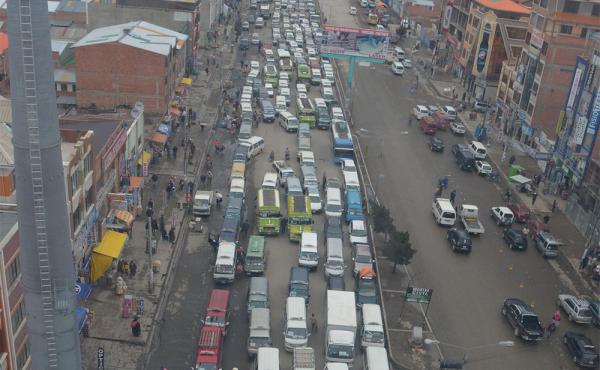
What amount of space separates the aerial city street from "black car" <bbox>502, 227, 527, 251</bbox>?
26 cm

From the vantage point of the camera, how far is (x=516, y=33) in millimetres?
77938

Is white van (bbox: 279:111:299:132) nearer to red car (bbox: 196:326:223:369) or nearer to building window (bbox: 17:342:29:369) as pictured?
red car (bbox: 196:326:223:369)

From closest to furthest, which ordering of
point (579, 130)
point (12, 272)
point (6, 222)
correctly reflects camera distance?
1. point (12, 272)
2. point (6, 222)
3. point (579, 130)

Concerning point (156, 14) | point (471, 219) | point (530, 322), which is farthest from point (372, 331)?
point (156, 14)

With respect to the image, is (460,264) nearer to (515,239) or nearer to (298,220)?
(515,239)

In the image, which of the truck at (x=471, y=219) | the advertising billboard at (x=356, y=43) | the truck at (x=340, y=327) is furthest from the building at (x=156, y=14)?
the truck at (x=340, y=327)

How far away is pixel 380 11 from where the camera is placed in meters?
134

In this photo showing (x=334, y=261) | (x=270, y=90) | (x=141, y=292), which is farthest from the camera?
(x=270, y=90)

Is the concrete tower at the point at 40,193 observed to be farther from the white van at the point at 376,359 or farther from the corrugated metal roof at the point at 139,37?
the corrugated metal roof at the point at 139,37

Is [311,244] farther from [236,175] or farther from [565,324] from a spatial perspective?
[565,324]

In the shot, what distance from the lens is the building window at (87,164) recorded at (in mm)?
36594

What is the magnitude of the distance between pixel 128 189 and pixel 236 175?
30.2ft

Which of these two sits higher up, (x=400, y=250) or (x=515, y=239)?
(x=400, y=250)

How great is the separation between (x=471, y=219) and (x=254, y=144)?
20.4 m
